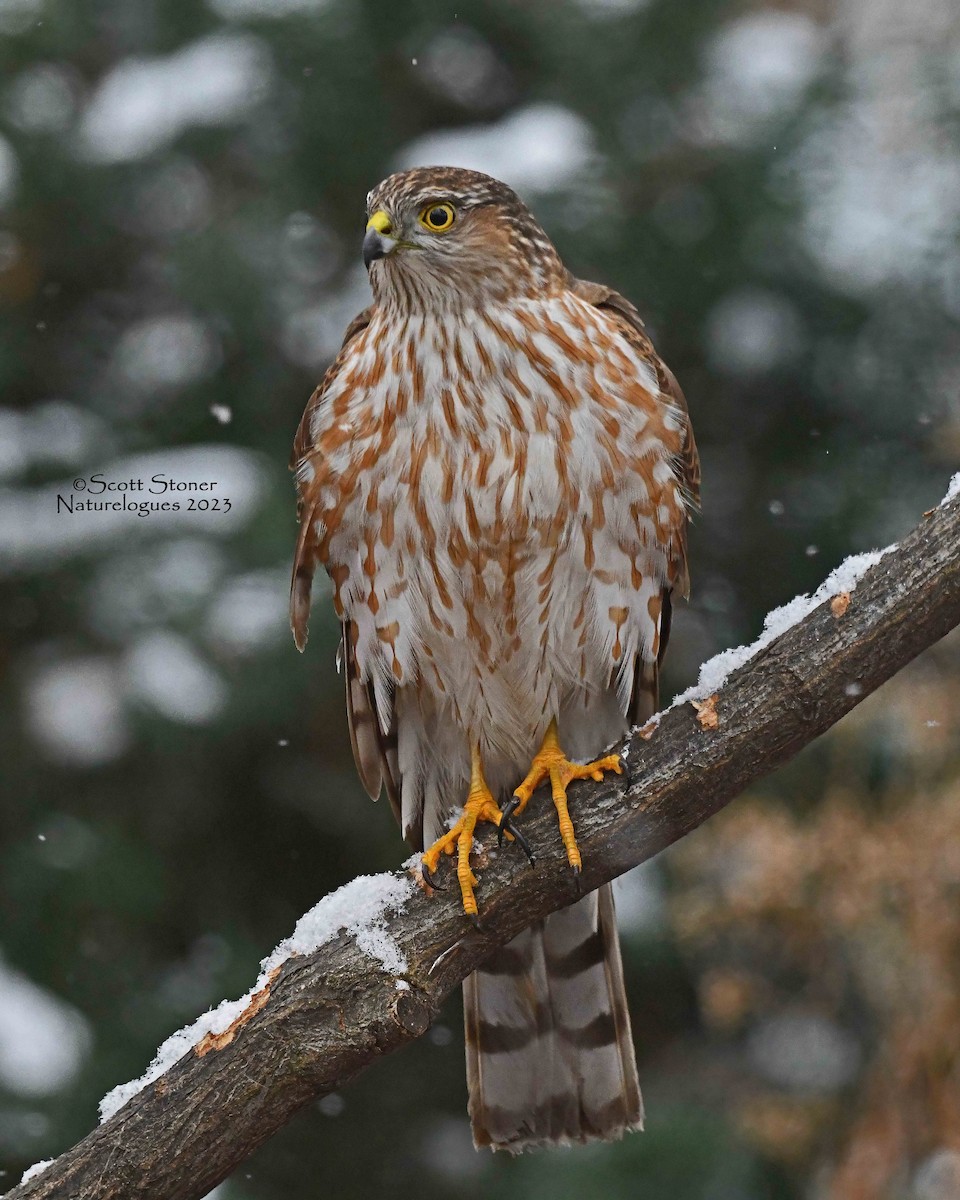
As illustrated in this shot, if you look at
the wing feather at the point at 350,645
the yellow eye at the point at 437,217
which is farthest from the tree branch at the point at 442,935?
the yellow eye at the point at 437,217

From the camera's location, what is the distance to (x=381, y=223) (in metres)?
2.93

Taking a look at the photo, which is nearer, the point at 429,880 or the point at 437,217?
the point at 429,880

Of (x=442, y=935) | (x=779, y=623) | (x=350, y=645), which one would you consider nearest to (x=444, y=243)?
(x=350, y=645)

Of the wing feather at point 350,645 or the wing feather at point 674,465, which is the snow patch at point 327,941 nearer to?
the wing feather at point 350,645

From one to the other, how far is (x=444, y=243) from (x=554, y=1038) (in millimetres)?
1661

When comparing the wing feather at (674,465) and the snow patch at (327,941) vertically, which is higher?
the wing feather at (674,465)

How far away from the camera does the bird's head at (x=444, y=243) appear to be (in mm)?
2957

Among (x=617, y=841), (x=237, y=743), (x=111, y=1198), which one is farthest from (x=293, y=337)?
(x=111, y=1198)

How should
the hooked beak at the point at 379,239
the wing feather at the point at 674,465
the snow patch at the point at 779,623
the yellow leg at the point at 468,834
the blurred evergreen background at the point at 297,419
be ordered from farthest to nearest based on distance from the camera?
the blurred evergreen background at the point at 297,419 < the wing feather at the point at 674,465 < the hooked beak at the point at 379,239 < the yellow leg at the point at 468,834 < the snow patch at the point at 779,623

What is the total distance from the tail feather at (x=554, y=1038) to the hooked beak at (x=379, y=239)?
1.45 meters

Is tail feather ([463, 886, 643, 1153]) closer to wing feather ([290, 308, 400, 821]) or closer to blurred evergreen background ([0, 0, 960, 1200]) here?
wing feather ([290, 308, 400, 821])

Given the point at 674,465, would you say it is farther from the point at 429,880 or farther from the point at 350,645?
the point at 429,880

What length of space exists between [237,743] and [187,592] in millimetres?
505

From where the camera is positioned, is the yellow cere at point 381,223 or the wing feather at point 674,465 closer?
the yellow cere at point 381,223
